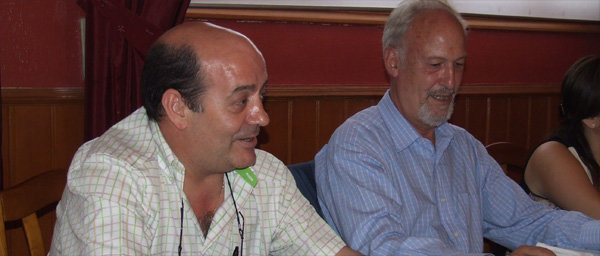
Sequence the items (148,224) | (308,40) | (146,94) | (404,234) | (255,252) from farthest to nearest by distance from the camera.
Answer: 1. (308,40)
2. (404,234)
3. (255,252)
4. (146,94)
5. (148,224)

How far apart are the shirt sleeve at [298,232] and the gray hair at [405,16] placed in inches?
24.6

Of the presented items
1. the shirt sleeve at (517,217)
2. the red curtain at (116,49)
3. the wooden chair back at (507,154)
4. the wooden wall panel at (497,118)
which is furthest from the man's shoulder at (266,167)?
the wooden wall panel at (497,118)

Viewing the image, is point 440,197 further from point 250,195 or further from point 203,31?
point 203,31

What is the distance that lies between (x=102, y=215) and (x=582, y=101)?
1692 mm

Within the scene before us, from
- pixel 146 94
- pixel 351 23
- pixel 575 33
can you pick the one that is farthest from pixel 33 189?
pixel 575 33

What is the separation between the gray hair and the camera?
1883 millimetres

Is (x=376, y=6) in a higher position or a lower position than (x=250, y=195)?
higher

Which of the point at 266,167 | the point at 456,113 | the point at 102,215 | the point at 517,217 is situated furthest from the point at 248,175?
the point at 456,113

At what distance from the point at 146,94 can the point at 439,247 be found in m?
0.79

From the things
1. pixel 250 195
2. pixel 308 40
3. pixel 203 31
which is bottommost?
pixel 250 195

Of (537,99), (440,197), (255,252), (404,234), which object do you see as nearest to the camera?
(255,252)

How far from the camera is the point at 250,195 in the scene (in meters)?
1.51

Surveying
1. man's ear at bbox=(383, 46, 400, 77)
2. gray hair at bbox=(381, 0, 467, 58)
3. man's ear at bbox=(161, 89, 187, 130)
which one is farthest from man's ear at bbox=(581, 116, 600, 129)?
man's ear at bbox=(161, 89, 187, 130)

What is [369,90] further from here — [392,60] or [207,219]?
[207,219]
